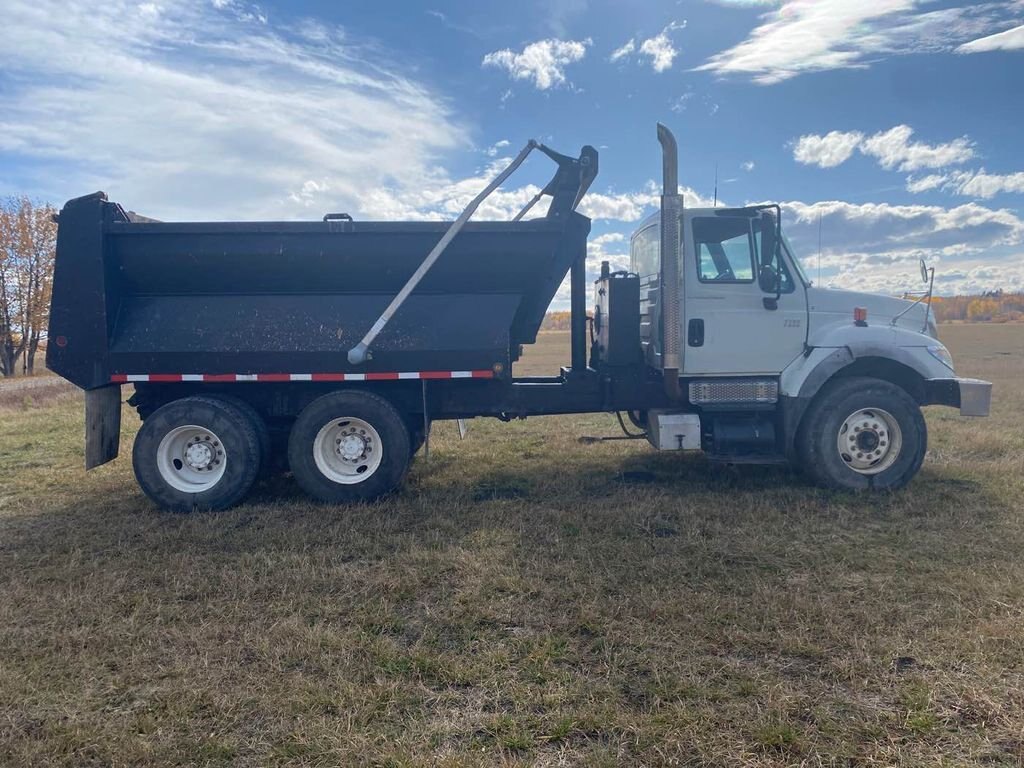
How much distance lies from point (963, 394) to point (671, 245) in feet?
10.6

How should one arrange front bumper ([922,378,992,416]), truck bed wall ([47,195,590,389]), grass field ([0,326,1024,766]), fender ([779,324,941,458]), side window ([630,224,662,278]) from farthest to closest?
side window ([630,224,662,278]), front bumper ([922,378,992,416]), fender ([779,324,941,458]), truck bed wall ([47,195,590,389]), grass field ([0,326,1024,766])

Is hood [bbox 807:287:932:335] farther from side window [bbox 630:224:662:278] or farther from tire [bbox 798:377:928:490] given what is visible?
side window [bbox 630:224:662:278]

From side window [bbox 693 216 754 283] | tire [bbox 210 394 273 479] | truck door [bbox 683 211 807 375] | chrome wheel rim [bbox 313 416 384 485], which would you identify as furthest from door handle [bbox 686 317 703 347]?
tire [bbox 210 394 273 479]

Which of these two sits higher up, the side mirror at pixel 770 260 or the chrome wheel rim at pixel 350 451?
the side mirror at pixel 770 260

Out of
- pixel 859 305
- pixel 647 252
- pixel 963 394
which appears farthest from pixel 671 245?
pixel 963 394

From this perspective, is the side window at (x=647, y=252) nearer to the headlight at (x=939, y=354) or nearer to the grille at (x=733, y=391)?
the grille at (x=733, y=391)

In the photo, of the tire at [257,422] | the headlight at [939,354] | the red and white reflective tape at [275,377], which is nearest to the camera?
the red and white reflective tape at [275,377]

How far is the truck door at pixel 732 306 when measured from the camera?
6.66 meters

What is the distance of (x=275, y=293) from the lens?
259 inches

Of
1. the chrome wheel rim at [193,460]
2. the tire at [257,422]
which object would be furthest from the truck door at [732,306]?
the chrome wheel rim at [193,460]

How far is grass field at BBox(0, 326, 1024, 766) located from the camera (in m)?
2.91

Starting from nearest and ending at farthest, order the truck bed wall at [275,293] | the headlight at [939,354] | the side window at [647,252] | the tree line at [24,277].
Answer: the truck bed wall at [275,293] → the headlight at [939,354] → the side window at [647,252] → the tree line at [24,277]

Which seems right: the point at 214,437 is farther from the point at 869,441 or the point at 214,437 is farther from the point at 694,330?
the point at 869,441

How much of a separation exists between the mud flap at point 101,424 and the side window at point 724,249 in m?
5.71
